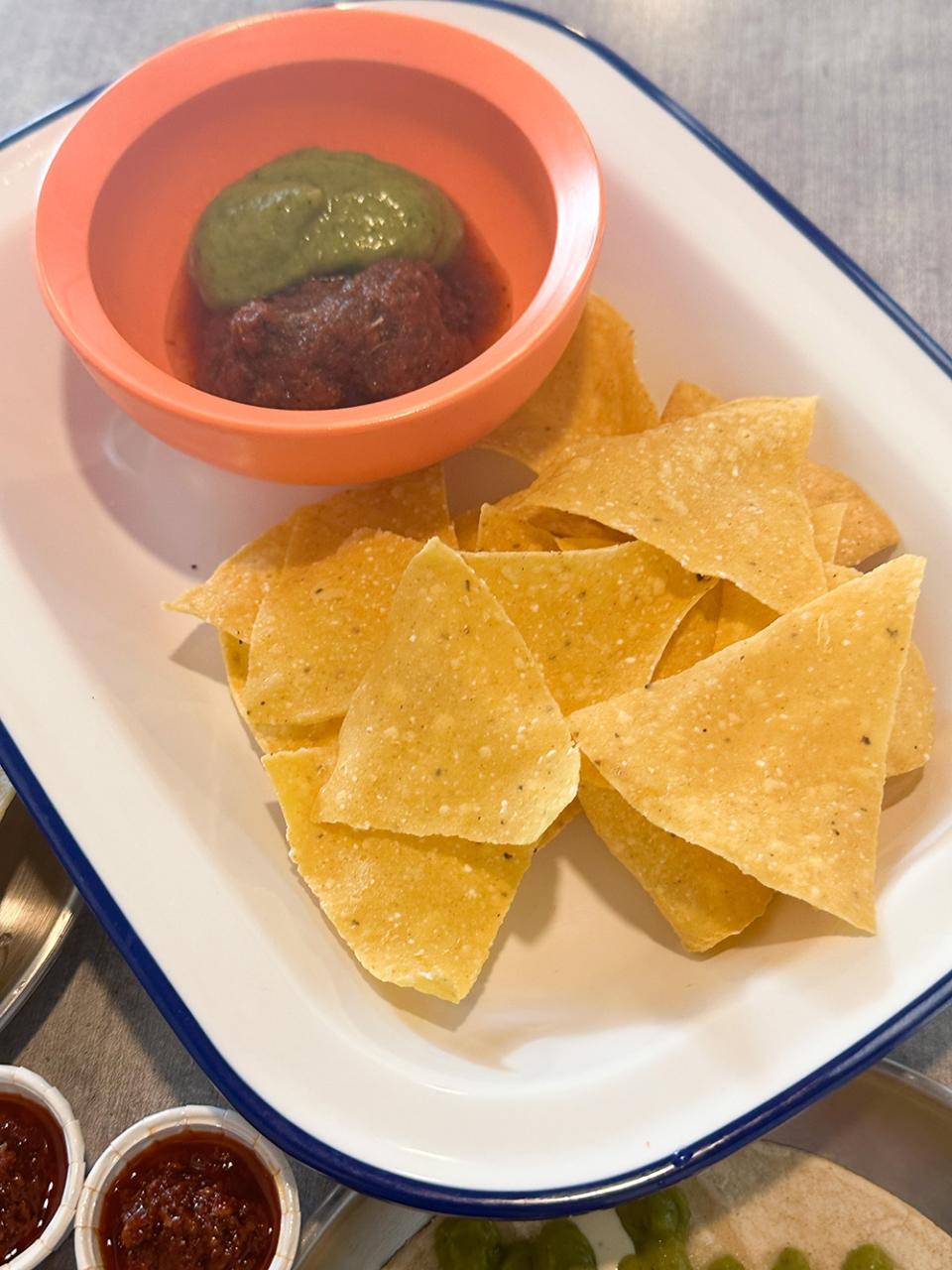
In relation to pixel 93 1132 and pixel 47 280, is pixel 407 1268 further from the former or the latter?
pixel 47 280

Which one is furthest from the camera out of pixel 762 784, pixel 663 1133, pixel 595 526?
pixel 595 526

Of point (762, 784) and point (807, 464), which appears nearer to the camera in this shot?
point (762, 784)

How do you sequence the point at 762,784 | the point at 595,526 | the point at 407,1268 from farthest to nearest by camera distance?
the point at 595,526
the point at 407,1268
the point at 762,784

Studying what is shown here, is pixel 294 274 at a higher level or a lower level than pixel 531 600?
higher

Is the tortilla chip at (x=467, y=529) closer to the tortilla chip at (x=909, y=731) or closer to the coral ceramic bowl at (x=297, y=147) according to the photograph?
the coral ceramic bowl at (x=297, y=147)

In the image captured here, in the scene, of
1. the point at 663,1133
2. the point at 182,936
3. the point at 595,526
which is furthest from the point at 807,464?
the point at 182,936

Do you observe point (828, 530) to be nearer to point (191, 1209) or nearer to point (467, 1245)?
point (467, 1245)

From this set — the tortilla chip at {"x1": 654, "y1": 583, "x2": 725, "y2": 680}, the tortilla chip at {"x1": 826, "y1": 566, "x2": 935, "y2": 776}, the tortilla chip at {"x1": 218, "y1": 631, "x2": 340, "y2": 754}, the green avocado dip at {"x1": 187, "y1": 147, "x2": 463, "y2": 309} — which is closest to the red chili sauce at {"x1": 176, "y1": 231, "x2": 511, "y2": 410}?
the green avocado dip at {"x1": 187, "y1": 147, "x2": 463, "y2": 309}
